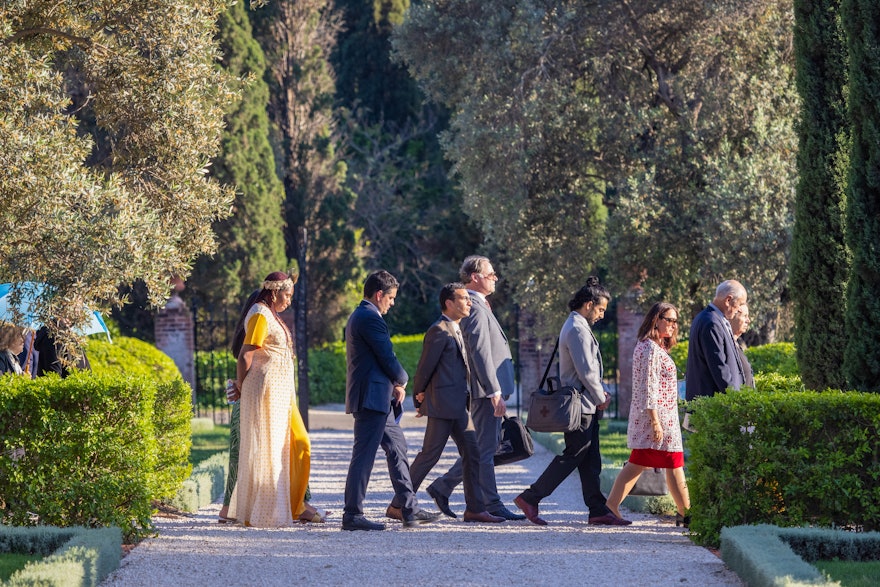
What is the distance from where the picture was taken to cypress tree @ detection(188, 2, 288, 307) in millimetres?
25531

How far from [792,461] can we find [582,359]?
196 cm

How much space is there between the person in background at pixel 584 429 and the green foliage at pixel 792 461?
1.39m

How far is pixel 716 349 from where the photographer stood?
9219 millimetres

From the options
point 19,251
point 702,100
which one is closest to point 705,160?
point 702,100

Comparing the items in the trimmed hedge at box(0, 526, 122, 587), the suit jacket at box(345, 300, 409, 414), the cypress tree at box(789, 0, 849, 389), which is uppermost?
the cypress tree at box(789, 0, 849, 389)

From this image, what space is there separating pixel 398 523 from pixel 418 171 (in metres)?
29.6

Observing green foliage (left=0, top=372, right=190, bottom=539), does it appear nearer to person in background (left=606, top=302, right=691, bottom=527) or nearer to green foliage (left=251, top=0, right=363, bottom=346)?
→ person in background (left=606, top=302, right=691, bottom=527)

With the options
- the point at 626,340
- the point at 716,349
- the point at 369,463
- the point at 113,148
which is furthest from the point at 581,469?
the point at 626,340

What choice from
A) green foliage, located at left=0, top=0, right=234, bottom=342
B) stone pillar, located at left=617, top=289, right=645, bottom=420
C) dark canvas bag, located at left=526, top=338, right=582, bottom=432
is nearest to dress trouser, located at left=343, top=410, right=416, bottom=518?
dark canvas bag, located at left=526, top=338, right=582, bottom=432

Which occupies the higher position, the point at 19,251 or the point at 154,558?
the point at 19,251

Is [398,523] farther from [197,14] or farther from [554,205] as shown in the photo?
[554,205]

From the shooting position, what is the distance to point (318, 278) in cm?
2981

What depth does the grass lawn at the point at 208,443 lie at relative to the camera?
52.4ft

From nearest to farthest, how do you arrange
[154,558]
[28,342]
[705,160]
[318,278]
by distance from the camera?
1. [154,558]
2. [28,342]
3. [705,160]
4. [318,278]
